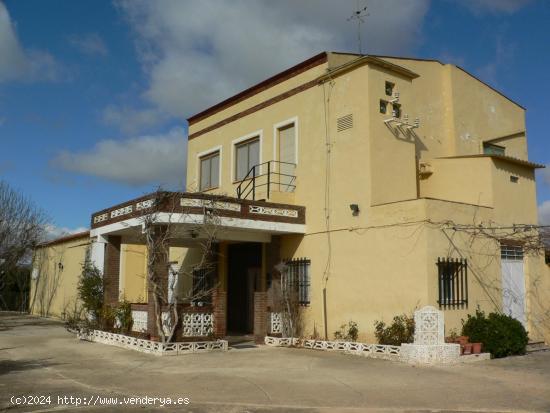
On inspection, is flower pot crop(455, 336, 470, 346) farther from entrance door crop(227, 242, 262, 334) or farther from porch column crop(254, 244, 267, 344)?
entrance door crop(227, 242, 262, 334)

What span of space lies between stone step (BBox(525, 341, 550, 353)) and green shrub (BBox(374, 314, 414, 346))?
3629 mm

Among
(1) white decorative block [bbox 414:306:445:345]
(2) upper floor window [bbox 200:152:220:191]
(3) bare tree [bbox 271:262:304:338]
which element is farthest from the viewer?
(2) upper floor window [bbox 200:152:220:191]

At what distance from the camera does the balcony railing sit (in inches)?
663

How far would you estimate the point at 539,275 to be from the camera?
15.5 m

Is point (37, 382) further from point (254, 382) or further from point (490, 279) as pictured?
point (490, 279)

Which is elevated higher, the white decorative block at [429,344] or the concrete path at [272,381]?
the white decorative block at [429,344]

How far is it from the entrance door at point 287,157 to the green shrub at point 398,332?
18.2 feet

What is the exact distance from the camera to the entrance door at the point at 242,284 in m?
18.2

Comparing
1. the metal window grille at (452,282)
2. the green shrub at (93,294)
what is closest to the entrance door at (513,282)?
the metal window grille at (452,282)

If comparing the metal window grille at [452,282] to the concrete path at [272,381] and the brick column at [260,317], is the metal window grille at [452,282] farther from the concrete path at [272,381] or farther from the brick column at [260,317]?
the brick column at [260,317]

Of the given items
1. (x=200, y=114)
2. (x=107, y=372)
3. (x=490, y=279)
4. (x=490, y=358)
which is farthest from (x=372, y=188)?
(x=200, y=114)

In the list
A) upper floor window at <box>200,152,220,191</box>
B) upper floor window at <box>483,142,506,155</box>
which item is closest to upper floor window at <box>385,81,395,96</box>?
upper floor window at <box>483,142,506,155</box>

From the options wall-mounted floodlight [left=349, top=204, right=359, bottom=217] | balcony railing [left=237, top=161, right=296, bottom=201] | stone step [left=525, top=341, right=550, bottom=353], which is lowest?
stone step [left=525, top=341, right=550, bottom=353]

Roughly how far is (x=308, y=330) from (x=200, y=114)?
10.3 metres
